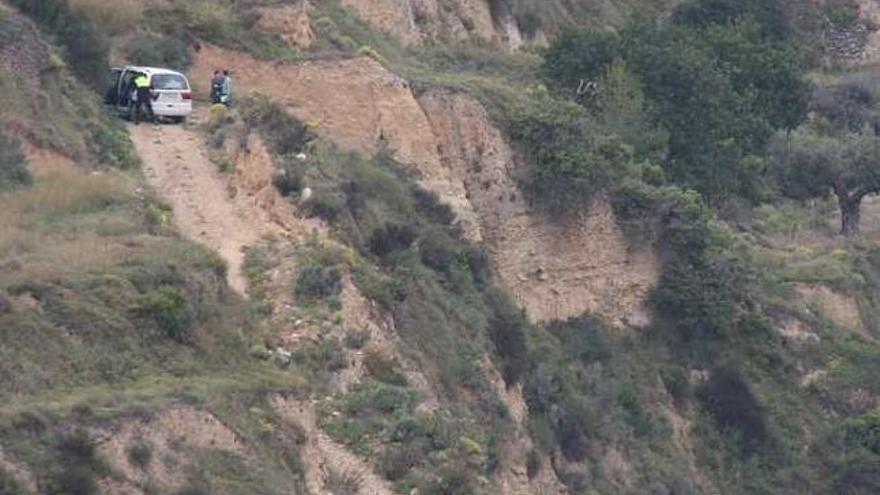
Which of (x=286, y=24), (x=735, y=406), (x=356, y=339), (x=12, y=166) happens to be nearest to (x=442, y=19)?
(x=286, y=24)

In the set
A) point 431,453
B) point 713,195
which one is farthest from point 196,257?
point 713,195

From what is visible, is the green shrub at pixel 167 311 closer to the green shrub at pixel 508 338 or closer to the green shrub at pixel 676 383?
the green shrub at pixel 508 338

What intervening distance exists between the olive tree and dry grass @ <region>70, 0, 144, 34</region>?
19068 millimetres

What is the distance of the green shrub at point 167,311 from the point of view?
112 feet

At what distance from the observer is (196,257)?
37.4m

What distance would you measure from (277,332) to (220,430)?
514cm

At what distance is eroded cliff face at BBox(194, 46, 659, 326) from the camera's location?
1863 inches

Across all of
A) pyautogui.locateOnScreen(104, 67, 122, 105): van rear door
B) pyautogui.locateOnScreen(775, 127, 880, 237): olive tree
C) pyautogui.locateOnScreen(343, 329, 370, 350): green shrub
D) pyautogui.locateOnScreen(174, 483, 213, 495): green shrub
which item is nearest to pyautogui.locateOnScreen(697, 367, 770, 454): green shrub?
pyautogui.locateOnScreen(775, 127, 880, 237): olive tree

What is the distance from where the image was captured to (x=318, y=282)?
127 feet

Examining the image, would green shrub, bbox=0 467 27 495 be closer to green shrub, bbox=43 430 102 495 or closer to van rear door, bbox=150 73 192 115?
green shrub, bbox=43 430 102 495

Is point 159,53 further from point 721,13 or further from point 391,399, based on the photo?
point 721,13

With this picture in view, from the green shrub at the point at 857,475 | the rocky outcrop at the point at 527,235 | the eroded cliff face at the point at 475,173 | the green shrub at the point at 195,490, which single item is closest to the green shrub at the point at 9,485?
the green shrub at the point at 195,490

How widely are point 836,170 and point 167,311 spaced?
30818 millimetres

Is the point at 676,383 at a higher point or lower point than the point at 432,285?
lower
